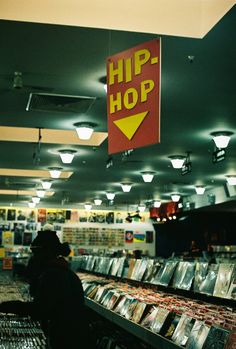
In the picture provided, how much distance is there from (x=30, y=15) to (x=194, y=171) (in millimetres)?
9902

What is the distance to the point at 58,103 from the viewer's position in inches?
321

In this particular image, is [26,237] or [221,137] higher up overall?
[221,137]

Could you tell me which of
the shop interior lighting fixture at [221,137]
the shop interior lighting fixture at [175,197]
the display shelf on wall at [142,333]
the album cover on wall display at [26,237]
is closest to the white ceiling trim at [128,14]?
the display shelf on wall at [142,333]

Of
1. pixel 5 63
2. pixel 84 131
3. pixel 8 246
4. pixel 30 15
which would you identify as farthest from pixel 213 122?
pixel 8 246

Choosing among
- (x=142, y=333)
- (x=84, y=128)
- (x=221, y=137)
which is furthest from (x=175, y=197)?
(x=142, y=333)

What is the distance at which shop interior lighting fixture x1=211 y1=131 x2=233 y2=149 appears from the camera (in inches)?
403

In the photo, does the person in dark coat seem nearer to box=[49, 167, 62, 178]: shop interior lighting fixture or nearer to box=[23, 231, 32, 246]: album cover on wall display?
box=[49, 167, 62, 178]: shop interior lighting fixture

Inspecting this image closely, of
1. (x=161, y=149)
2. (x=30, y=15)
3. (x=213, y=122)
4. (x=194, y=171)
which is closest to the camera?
(x=30, y=15)

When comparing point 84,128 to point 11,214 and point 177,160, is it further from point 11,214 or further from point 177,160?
point 11,214

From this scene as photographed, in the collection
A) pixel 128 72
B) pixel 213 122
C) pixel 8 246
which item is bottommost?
pixel 8 246

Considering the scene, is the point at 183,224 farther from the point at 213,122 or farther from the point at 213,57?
the point at 213,57

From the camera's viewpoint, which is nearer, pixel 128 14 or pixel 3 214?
pixel 128 14

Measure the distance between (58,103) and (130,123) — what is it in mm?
3602

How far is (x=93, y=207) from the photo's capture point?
25344mm
